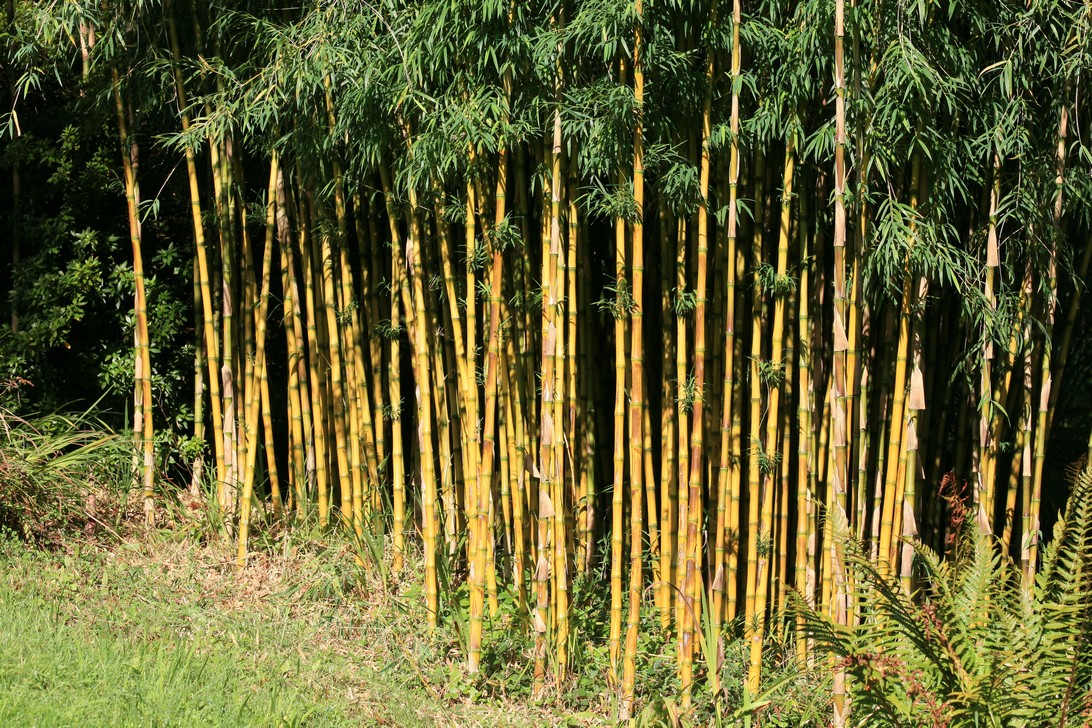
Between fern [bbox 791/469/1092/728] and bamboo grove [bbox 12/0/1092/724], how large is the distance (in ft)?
1.06

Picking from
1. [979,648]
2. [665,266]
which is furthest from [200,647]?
[979,648]

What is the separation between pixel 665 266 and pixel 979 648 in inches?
60.1

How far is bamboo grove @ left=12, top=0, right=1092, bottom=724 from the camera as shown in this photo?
3.10 m

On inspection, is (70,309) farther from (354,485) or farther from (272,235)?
(354,485)

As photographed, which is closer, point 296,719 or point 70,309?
point 296,719

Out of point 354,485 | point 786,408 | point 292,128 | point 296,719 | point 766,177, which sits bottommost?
point 296,719

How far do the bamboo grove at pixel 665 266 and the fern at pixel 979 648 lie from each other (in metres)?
0.32

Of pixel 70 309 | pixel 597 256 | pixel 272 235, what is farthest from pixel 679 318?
pixel 70 309

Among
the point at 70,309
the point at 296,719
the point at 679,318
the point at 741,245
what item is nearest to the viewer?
the point at 296,719

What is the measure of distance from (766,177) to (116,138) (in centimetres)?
301

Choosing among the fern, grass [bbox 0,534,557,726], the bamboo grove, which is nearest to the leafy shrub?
grass [bbox 0,534,557,726]

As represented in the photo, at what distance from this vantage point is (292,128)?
157 inches

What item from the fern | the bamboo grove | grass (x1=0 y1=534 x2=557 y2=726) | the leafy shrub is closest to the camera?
the fern

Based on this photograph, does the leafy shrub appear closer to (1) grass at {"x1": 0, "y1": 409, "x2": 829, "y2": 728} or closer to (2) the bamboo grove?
(1) grass at {"x1": 0, "y1": 409, "x2": 829, "y2": 728}
